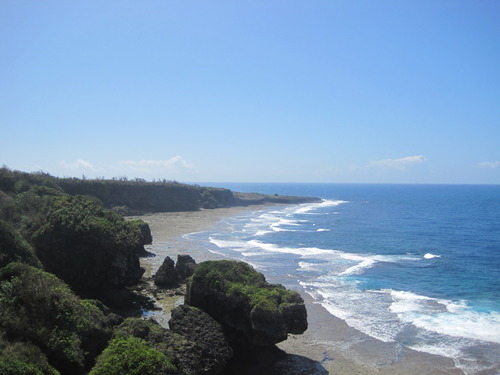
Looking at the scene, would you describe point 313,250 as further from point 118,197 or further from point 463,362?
point 118,197

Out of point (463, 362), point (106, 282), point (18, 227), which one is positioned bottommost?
point (463, 362)

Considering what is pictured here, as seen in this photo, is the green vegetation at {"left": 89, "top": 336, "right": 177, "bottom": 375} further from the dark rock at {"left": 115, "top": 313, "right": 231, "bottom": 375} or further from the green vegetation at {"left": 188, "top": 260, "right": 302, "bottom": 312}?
the green vegetation at {"left": 188, "top": 260, "right": 302, "bottom": 312}

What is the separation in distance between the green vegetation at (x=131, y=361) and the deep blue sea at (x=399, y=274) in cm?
1536

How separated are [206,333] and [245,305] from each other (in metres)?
2.74

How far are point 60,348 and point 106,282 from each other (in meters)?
14.3

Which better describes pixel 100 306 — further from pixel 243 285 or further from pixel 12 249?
pixel 243 285

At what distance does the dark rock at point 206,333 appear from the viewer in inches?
719

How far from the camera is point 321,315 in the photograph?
2800 centimetres

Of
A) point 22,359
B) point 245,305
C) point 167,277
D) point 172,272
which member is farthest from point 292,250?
point 22,359

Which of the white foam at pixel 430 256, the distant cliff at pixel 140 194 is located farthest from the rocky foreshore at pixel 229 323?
the distant cliff at pixel 140 194

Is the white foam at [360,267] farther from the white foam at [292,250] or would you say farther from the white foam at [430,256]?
the white foam at [430,256]

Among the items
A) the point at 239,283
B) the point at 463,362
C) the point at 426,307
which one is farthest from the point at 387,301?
the point at 239,283

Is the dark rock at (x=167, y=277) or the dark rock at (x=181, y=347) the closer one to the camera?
the dark rock at (x=181, y=347)


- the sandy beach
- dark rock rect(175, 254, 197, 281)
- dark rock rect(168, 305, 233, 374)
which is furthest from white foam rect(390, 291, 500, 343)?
dark rock rect(175, 254, 197, 281)
